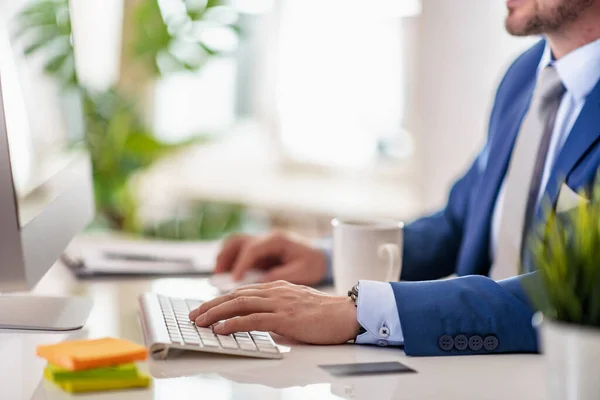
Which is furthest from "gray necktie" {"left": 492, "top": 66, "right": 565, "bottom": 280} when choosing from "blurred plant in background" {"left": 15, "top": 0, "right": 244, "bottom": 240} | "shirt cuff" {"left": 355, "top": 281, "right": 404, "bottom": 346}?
"blurred plant in background" {"left": 15, "top": 0, "right": 244, "bottom": 240}

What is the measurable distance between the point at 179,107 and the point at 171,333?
322cm

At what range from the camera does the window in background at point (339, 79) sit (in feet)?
11.3

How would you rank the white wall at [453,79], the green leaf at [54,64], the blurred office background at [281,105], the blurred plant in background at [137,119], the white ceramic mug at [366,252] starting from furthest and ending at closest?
1. the blurred plant in background at [137,119]
2. the blurred office background at [281,105]
3. the white wall at [453,79]
4. the green leaf at [54,64]
5. the white ceramic mug at [366,252]

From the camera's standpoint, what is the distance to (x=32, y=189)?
109 cm

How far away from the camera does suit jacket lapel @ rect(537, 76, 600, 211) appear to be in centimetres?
132

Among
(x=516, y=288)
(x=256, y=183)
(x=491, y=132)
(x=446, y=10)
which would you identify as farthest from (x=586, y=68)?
(x=256, y=183)

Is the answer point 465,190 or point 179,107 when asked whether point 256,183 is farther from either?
point 465,190

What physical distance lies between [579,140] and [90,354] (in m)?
0.82

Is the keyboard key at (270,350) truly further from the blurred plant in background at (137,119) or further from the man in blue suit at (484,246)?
the blurred plant in background at (137,119)

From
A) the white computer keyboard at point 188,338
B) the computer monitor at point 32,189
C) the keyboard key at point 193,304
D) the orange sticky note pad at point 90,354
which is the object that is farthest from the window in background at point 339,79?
the orange sticky note pad at point 90,354

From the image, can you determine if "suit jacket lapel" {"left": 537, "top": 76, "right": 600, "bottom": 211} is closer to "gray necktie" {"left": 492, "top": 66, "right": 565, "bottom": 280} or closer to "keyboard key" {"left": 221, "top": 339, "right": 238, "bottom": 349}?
"gray necktie" {"left": 492, "top": 66, "right": 565, "bottom": 280}

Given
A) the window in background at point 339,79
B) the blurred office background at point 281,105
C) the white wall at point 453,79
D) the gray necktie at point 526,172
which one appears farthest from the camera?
the window in background at point 339,79

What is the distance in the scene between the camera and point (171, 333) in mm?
993

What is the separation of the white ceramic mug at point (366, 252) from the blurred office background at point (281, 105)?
1.34 m
